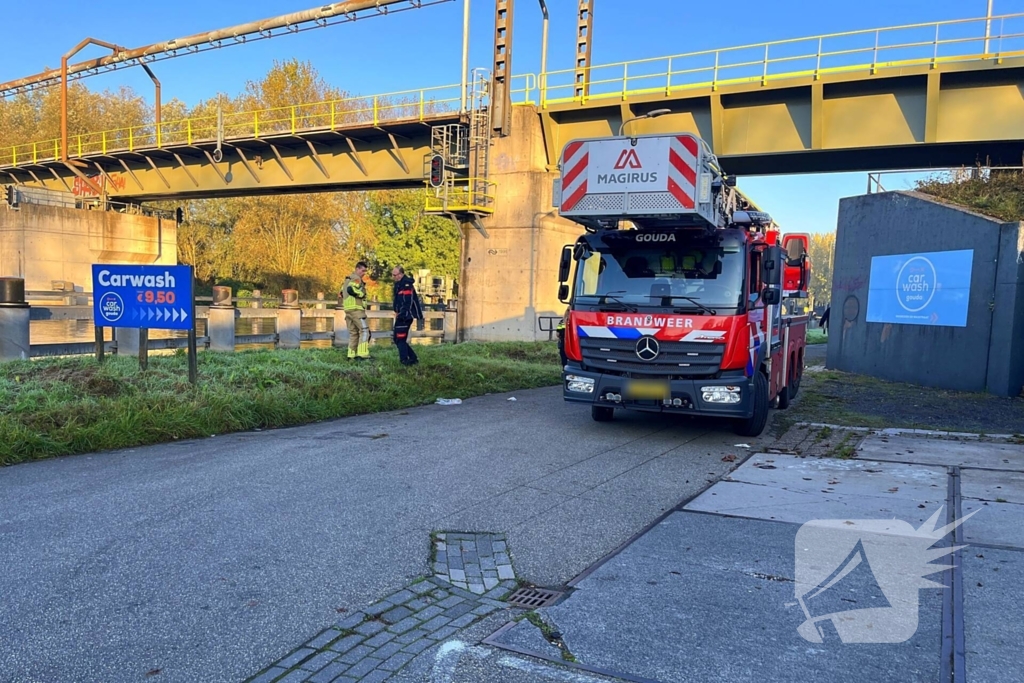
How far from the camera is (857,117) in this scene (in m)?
18.1

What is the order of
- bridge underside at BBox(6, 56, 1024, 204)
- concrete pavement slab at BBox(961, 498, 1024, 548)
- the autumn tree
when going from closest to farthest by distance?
concrete pavement slab at BBox(961, 498, 1024, 548) → bridge underside at BBox(6, 56, 1024, 204) → the autumn tree

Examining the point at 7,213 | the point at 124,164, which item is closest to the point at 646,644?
the point at 124,164

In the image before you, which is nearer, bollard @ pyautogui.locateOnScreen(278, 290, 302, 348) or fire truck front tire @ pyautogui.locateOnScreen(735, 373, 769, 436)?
fire truck front tire @ pyautogui.locateOnScreen(735, 373, 769, 436)

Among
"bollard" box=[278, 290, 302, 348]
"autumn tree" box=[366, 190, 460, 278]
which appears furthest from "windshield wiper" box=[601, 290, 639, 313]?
"autumn tree" box=[366, 190, 460, 278]

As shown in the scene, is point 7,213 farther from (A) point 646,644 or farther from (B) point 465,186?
(A) point 646,644

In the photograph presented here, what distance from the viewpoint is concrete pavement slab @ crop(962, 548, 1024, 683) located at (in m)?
3.32

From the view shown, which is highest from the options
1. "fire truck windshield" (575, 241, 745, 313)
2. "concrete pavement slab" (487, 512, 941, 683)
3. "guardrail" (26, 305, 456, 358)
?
"fire truck windshield" (575, 241, 745, 313)

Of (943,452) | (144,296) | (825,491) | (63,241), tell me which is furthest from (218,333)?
(63,241)

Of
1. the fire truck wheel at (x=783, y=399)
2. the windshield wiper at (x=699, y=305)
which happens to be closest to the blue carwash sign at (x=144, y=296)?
the windshield wiper at (x=699, y=305)

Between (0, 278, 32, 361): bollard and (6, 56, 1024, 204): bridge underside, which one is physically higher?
(6, 56, 1024, 204): bridge underside

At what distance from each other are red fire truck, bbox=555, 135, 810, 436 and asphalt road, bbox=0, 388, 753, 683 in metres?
0.74

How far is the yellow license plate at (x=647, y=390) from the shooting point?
26.8ft

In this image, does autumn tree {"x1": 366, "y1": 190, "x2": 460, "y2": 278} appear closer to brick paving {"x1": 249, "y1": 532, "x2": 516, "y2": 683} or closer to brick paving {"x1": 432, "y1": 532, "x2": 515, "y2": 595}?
brick paving {"x1": 432, "y1": 532, "x2": 515, "y2": 595}

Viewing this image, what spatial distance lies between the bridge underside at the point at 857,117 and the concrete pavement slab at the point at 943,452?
1110 centimetres
